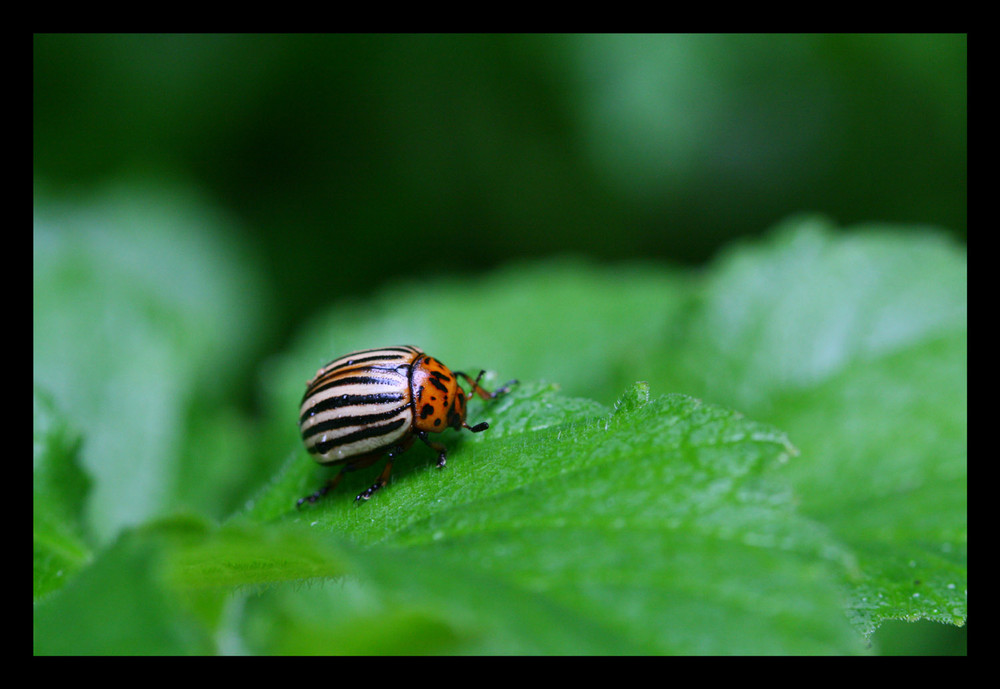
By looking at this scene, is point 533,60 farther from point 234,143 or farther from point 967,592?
point 967,592

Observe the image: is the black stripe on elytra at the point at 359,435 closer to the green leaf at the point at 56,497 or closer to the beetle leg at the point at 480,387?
the beetle leg at the point at 480,387

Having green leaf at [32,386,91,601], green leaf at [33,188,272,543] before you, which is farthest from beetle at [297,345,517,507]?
green leaf at [33,188,272,543]

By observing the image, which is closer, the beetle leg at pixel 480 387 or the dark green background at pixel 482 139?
the beetle leg at pixel 480 387

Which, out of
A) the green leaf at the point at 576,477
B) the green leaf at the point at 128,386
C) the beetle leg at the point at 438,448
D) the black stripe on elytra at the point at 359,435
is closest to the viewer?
the green leaf at the point at 576,477

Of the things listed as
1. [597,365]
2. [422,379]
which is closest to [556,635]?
[422,379]

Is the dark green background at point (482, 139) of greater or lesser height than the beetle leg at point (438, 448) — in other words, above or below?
above

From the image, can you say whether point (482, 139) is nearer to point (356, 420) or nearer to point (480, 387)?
point (480, 387)

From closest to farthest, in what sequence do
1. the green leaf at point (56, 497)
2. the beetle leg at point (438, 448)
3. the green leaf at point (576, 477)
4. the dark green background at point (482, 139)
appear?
the green leaf at point (576, 477), the beetle leg at point (438, 448), the green leaf at point (56, 497), the dark green background at point (482, 139)

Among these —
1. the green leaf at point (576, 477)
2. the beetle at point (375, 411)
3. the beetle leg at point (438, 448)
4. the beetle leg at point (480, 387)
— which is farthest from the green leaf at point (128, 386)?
the beetle leg at point (480, 387)

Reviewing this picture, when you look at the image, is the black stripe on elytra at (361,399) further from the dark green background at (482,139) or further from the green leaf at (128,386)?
the dark green background at (482,139)
